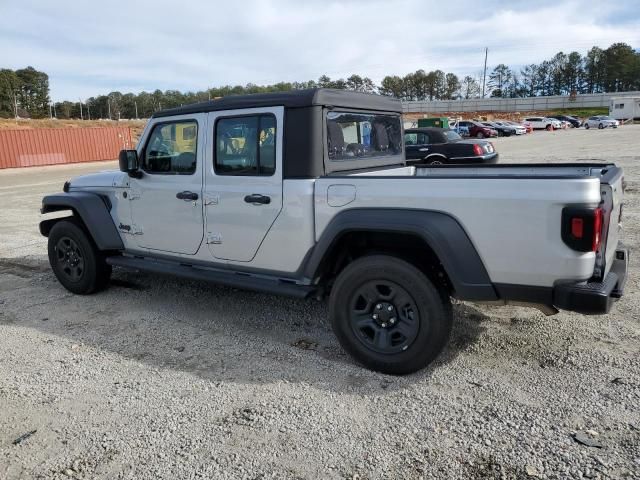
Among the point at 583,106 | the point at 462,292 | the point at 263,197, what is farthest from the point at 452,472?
the point at 583,106

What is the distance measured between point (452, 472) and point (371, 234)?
64.1 inches

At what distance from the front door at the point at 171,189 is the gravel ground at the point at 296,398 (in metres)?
0.78

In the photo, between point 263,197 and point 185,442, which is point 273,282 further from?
point 185,442

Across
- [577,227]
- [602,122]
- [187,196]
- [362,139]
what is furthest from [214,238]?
[602,122]

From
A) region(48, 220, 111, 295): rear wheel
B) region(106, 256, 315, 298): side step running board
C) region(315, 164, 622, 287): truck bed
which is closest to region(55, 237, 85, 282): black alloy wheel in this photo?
region(48, 220, 111, 295): rear wheel

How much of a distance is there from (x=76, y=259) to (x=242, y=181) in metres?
2.51

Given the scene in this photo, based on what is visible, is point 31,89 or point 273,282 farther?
point 31,89

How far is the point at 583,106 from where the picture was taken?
288 feet

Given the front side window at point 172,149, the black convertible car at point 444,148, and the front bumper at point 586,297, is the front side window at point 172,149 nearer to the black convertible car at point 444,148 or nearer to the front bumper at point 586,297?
the front bumper at point 586,297

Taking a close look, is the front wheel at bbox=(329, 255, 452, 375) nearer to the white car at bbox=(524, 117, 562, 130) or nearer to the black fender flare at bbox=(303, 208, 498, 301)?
the black fender flare at bbox=(303, 208, 498, 301)

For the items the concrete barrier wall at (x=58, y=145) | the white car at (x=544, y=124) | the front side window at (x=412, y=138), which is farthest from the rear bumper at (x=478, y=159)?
the white car at (x=544, y=124)

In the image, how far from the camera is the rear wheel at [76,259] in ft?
17.5

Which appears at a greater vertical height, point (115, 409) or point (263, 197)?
point (263, 197)

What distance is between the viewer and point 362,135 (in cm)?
445
